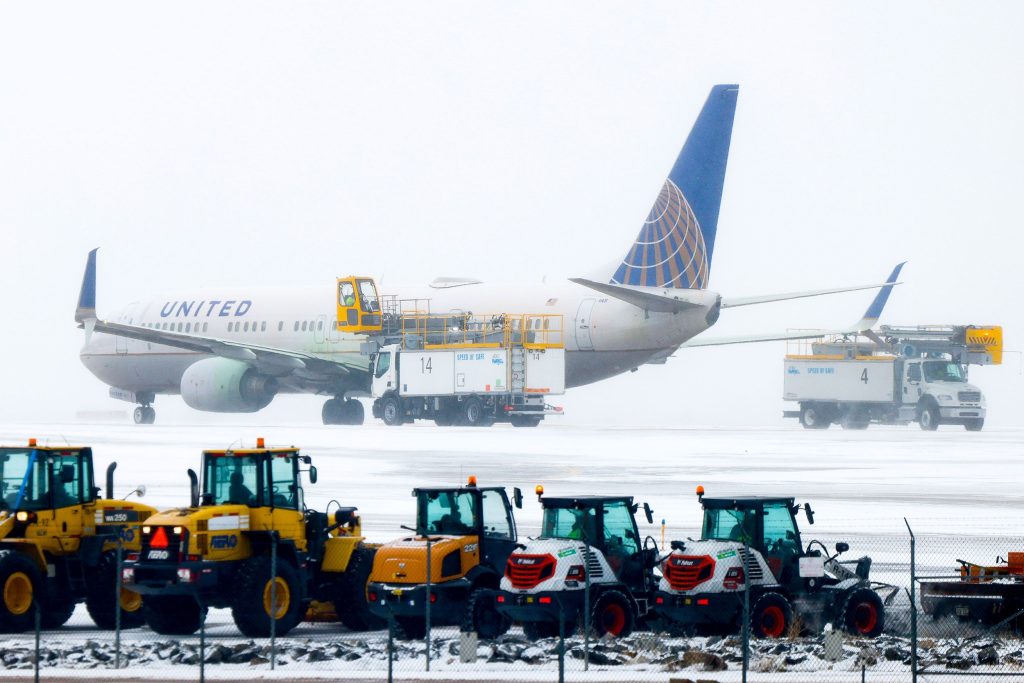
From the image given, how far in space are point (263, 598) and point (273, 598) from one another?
1236mm

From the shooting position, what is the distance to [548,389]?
53.1 metres

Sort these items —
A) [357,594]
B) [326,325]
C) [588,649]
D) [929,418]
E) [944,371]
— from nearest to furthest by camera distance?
[588,649] < [357,594] < [929,418] < [326,325] < [944,371]

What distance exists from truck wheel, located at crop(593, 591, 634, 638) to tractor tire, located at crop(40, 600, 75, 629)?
5460 millimetres

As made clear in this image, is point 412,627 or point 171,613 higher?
point 171,613

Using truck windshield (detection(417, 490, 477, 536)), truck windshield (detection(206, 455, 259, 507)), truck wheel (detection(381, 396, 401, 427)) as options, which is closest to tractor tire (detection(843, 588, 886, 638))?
truck windshield (detection(417, 490, 477, 536))

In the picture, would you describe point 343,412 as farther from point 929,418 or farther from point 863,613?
point 863,613

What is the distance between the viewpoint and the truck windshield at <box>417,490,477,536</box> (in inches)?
672

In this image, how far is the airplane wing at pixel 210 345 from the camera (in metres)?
58.6

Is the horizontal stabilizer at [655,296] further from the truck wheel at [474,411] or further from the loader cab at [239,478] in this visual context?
the loader cab at [239,478]

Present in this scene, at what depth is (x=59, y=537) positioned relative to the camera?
1755 cm

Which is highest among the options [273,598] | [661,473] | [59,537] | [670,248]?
[670,248]

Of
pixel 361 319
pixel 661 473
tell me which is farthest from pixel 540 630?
pixel 361 319

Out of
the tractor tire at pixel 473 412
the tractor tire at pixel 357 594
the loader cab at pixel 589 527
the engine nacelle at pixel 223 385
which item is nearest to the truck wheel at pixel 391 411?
the tractor tire at pixel 473 412

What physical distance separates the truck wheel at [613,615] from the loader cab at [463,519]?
1565mm
